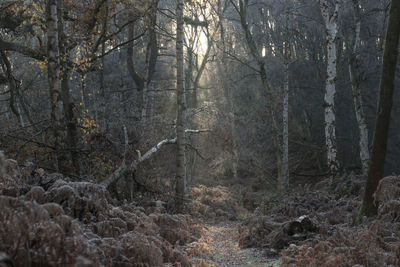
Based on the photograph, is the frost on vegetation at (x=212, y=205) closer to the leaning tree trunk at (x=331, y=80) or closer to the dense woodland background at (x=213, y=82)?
the dense woodland background at (x=213, y=82)

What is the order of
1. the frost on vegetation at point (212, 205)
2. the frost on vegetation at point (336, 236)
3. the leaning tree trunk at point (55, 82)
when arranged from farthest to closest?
the frost on vegetation at point (212, 205), the leaning tree trunk at point (55, 82), the frost on vegetation at point (336, 236)

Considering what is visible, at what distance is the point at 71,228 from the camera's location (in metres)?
3.57

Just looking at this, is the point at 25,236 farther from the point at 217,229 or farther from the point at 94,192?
the point at 217,229

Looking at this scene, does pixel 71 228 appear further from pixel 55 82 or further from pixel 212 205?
pixel 212 205

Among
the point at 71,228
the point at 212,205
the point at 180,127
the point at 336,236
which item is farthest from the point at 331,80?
the point at 71,228

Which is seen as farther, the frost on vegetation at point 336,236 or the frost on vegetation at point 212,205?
the frost on vegetation at point 212,205

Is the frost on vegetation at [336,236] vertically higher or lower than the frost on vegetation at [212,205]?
higher

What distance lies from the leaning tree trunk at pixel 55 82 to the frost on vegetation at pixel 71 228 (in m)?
2.41

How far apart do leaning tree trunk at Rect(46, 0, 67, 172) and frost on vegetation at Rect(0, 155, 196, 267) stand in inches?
94.8

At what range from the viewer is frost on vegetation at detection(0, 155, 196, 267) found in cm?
313

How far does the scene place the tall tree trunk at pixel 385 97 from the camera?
5824mm

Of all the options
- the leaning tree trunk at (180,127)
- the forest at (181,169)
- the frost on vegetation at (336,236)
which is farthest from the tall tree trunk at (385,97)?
the leaning tree trunk at (180,127)

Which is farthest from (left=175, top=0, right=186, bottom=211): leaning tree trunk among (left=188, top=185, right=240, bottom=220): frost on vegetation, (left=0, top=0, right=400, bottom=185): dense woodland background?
(left=0, top=0, right=400, bottom=185): dense woodland background

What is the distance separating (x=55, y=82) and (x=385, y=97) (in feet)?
23.6
